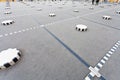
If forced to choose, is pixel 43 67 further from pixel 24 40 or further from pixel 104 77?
pixel 24 40

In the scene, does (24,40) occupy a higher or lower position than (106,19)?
lower

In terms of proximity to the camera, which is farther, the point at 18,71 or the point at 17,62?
the point at 17,62

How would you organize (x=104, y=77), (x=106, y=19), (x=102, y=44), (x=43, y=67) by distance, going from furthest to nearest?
1. (x=106, y=19)
2. (x=102, y=44)
3. (x=43, y=67)
4. (x=104, y=77)

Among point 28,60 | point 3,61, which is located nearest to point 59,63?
point 28,60

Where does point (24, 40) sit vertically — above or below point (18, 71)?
above

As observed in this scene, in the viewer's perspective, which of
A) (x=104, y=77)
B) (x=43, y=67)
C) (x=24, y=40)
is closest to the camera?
(x=104, y=77)

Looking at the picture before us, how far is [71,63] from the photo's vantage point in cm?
103

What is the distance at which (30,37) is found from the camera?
1655mm

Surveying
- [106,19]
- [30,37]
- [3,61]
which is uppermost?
[106,19]

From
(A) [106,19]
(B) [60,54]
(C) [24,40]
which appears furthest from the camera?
(A) [106,19]

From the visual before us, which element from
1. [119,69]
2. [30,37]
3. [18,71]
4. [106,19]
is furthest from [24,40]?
[106,19]

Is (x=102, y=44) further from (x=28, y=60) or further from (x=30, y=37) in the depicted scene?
(x=30, y=37)

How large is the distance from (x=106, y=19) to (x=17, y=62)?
3.00 meters

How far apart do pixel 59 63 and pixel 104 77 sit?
511 mm
